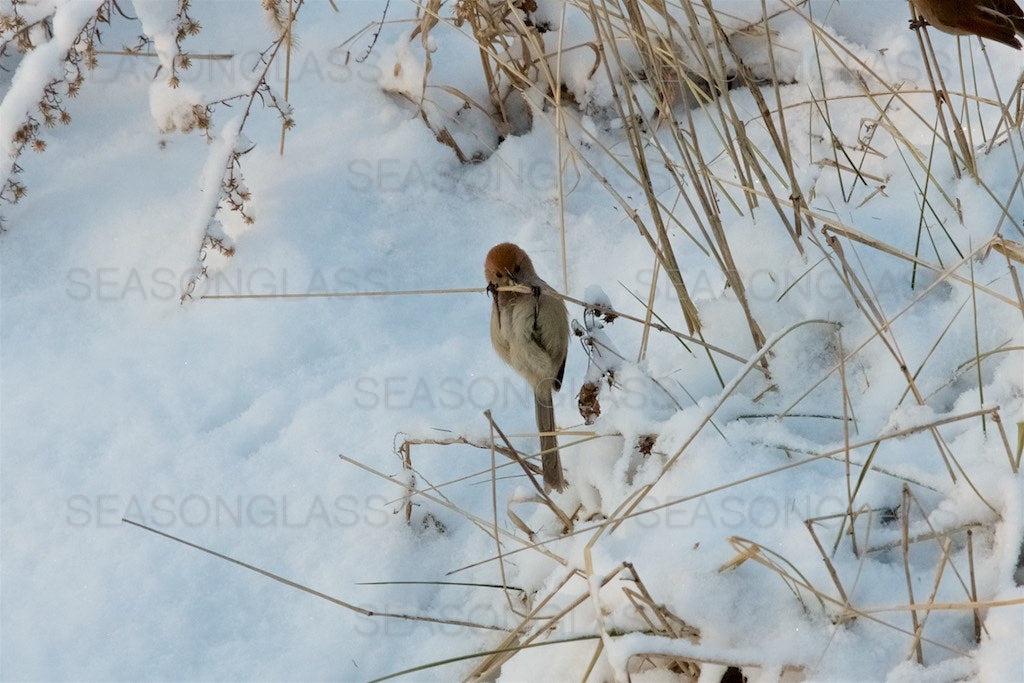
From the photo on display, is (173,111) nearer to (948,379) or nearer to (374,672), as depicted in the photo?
(374,672)

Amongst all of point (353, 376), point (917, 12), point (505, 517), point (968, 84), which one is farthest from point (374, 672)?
point (968, 84)

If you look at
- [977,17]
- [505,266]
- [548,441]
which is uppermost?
[977,17]

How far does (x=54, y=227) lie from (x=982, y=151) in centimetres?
276

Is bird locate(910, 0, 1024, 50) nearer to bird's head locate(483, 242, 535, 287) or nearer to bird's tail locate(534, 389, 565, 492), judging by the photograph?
bird's head locate(483, 242, 535, 287)

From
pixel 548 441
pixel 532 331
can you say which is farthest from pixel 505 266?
pixel 548 441

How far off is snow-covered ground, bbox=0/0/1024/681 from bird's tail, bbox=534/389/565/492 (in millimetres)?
65

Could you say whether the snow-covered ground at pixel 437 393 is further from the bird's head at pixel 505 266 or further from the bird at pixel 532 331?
the bird's head at pixel 505 266

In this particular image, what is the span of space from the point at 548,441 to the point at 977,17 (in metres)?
1.35

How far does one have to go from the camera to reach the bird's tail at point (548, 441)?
2.39 m

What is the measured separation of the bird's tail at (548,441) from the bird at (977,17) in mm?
1215

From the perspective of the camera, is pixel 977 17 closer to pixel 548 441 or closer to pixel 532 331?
pixel 532 331

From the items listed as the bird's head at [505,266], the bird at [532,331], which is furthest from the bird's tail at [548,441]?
the bird's head at [505,266]

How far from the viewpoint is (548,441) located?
2441 mm

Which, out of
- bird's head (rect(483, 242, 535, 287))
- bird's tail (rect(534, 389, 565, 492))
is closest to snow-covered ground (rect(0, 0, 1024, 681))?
bird's tail (rect(534, 389, 565, 492))
